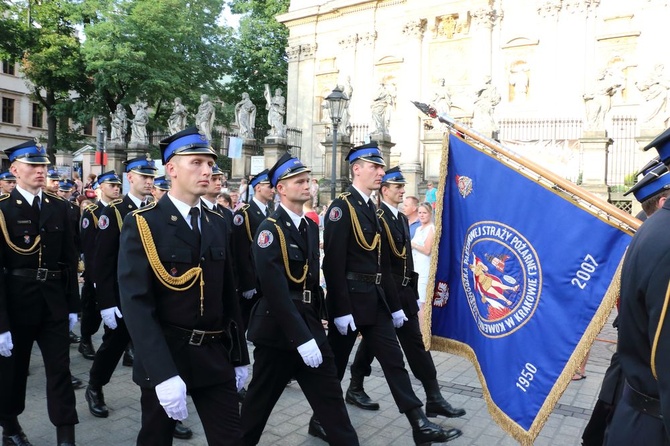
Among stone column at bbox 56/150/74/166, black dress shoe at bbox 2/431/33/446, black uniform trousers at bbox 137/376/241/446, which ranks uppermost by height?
stone column at bbox 56/150/74/166

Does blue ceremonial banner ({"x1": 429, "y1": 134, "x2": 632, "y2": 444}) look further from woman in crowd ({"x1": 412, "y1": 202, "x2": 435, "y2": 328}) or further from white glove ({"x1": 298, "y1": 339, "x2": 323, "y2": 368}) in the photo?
woman in crowd ({"x1": 412, "y1": 202, "x2": 435, "y2": 328})

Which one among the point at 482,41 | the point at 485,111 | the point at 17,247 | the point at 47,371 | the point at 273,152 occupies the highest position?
the point at 482,41

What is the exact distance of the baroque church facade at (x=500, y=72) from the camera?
20891 mm

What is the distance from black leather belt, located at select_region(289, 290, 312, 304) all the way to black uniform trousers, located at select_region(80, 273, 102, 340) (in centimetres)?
443

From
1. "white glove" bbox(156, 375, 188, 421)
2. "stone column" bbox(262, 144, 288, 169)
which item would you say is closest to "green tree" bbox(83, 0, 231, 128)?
"stone column" bbox(262, 144, 288, 169)

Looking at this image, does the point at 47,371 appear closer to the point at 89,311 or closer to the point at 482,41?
the point at 89,311

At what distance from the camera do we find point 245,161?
26.2 m

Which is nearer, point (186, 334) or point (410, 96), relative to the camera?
point (186, 334)

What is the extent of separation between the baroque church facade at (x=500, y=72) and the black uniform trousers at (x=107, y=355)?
1510 centimetres

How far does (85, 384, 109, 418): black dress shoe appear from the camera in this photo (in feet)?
18.6

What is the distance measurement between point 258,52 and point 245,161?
1464 cm

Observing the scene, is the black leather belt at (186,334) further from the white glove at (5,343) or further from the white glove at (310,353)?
the white glove at (5,343)

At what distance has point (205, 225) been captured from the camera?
3619 mm

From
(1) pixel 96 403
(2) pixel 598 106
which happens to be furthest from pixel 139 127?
Result: (1) pixel 96 403
